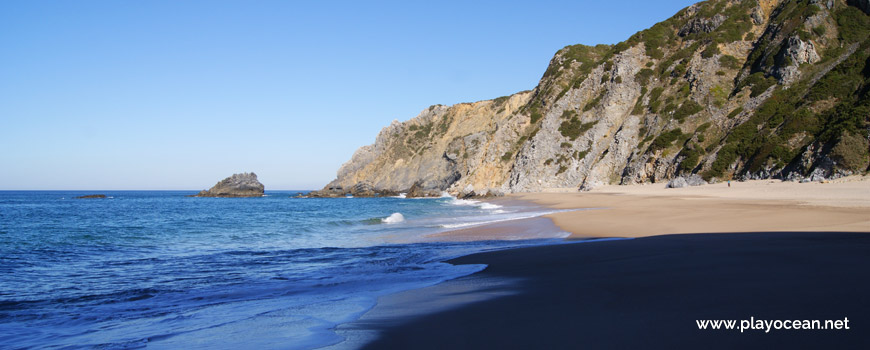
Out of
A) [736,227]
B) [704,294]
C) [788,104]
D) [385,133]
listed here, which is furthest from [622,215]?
[385,133]

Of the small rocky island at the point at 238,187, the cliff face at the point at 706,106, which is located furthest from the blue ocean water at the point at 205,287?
the small rocky island at the point at 238,187

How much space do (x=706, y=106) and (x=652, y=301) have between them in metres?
45.7

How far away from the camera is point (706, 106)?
43906 millimetres

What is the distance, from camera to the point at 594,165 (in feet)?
168

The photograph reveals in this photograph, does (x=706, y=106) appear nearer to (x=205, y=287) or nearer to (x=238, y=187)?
(x=205, y=287)

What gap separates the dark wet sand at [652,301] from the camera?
12.0 ft

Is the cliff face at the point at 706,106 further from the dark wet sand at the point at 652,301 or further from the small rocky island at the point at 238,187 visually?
the small rocky island at the point at 238,187

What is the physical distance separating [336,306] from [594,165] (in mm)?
48438

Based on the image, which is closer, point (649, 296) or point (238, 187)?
point (649, 296)

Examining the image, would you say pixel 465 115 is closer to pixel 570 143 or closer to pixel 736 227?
pixel 570 143

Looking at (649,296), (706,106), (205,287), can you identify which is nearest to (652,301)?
(649,296)

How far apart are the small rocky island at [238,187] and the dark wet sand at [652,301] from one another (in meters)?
96.7

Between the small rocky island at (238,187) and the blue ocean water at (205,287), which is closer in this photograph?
the blue ocean water at (205,287)

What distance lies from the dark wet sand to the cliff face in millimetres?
23816
